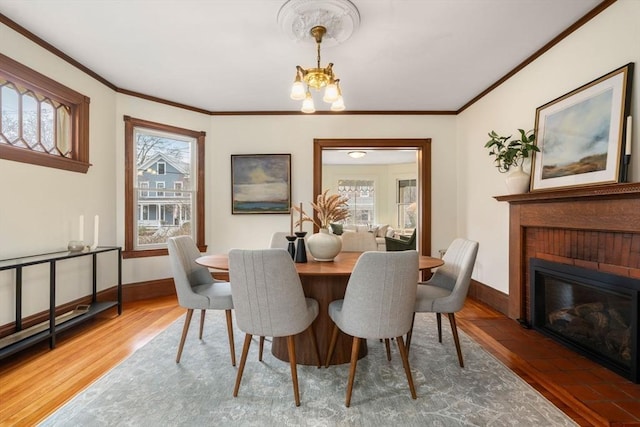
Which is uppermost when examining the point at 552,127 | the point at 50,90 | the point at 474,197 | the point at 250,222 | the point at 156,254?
the point at 50,90

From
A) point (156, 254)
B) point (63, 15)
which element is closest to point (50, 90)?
point (63, 15)

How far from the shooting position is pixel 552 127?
2.70m

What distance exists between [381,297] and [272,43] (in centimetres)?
228

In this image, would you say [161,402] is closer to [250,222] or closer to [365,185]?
[250,222]

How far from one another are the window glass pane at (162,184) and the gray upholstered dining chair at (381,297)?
3.25 meters

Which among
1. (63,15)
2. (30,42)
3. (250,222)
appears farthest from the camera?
(250,222)

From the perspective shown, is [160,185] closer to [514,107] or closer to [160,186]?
[160,186]

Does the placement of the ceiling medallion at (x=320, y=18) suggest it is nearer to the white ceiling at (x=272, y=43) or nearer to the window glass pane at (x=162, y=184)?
the white ceiling at (x=272, y=43)

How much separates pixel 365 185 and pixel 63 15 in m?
8.15

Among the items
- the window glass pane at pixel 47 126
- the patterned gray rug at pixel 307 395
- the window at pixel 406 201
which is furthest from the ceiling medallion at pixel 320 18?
the window at pixel 406 201

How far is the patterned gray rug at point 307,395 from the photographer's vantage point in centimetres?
168

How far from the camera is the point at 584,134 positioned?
237 centimetres

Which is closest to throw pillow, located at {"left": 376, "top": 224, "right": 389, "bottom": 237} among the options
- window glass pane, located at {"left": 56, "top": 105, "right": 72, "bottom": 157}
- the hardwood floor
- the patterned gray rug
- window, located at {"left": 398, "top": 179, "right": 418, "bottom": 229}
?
window, located at {"left": 398, "top": 179, "right": 418, "bottom": 229}

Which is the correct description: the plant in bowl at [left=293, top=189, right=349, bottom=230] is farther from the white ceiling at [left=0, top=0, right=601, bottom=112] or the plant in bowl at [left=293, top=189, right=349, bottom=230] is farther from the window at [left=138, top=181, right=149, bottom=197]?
the window at [left=138, top=181, right=149, bottom=197]
